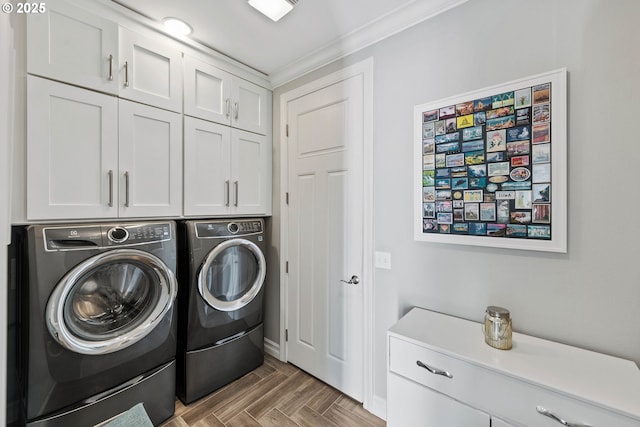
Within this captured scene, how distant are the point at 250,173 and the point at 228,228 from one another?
21.6 inches

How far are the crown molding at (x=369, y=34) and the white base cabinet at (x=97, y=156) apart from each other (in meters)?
1.03

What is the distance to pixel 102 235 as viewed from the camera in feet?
4.70

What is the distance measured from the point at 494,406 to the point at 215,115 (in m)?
2.34

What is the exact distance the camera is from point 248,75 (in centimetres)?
228

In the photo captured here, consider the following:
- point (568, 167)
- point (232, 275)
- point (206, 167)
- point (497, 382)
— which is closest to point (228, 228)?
point (232, 275)

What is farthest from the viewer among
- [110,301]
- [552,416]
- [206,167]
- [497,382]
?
[206,167]

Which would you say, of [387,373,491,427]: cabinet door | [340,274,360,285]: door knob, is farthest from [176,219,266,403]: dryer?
[387,373,491,427]: cabinet door

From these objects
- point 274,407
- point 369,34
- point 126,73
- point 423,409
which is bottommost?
point 274,407

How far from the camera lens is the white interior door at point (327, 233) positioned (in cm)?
189

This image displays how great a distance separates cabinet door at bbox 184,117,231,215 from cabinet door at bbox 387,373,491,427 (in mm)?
1630

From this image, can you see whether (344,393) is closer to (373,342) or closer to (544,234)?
(373,342)

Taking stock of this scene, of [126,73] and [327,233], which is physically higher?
[126,73]

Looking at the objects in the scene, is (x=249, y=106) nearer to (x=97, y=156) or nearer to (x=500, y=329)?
(x=97, y=156)

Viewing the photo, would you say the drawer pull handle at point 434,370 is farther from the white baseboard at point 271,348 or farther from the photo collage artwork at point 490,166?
the white baseboard at point 271,348
